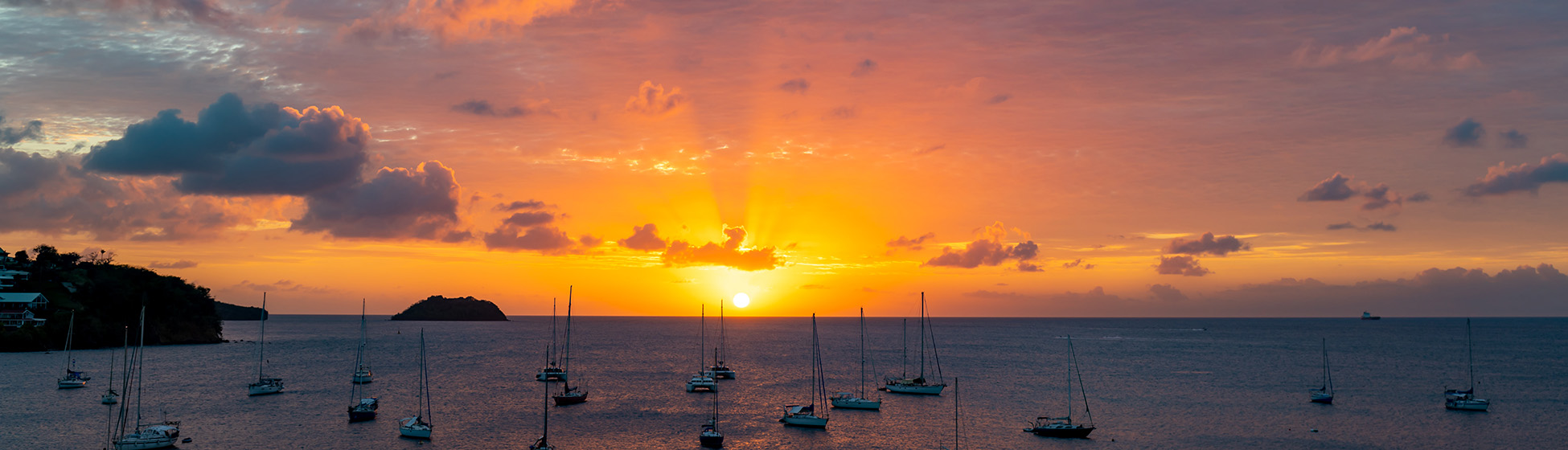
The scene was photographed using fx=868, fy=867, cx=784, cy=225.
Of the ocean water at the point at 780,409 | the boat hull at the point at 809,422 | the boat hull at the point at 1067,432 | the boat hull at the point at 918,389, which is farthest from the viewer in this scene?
the boat hull at the point at 918,389

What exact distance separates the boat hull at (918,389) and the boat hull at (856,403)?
1699cm

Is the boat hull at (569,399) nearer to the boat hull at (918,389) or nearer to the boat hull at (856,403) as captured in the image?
the boat hull at (856,403)

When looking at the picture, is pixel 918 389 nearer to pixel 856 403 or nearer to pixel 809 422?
pixel 856 403

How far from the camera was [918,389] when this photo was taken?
116375 mm

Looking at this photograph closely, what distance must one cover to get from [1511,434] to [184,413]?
13450cm

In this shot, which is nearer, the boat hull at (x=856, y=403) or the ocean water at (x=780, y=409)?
the ocean water at (x=780, y=409)

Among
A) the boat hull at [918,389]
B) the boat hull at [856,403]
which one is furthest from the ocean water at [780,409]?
the boat hull at [918,389]

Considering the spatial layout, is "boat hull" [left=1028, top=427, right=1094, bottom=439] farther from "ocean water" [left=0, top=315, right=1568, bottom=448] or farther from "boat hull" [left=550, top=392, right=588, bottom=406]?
"boat hull" [left=550, top=392, right=588, bottom=406]

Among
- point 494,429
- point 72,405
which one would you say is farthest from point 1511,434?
point 72,405

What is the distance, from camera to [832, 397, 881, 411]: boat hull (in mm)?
99625

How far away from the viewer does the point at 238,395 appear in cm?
10800

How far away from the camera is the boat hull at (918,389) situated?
380 feet

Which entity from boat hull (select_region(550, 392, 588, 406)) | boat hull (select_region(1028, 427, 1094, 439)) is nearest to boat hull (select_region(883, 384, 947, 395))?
boat hull (select_region(1028, 427, 1094, 439))

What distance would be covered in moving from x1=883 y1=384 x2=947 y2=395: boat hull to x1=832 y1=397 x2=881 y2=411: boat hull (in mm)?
16991
